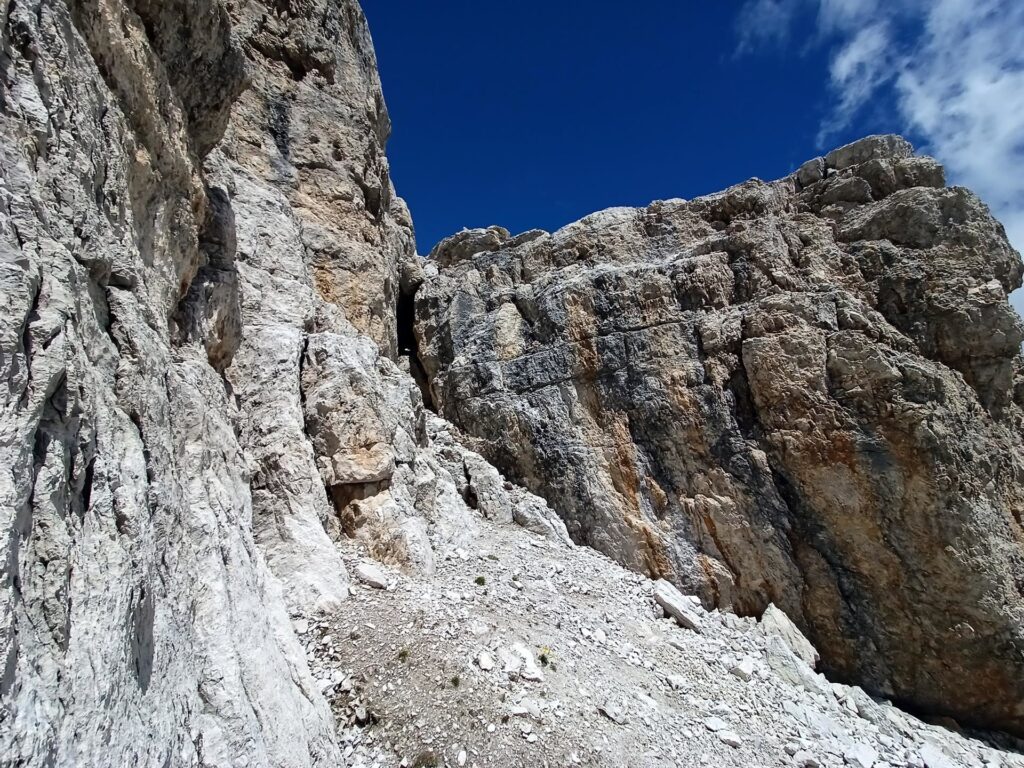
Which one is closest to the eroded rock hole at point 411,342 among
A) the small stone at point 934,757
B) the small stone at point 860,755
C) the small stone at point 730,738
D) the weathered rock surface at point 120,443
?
the weathered rock surface at point 120,443

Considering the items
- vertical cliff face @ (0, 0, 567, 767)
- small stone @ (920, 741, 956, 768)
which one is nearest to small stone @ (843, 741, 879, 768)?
small stone @ (920, 741, 956, 768)

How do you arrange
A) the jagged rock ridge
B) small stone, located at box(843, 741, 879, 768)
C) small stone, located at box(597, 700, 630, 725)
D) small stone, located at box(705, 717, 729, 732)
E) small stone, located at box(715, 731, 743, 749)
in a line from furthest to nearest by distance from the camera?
small stone, located at box(843, 741, 879, 768) < small stone, located at box(705, 717, 729, 732) < small stone, located at box(715, 731, 743, 749) < small stone, located at box(597, 700, 630, 725) < the jagged rock ridge

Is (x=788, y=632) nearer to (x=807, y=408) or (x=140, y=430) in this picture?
(x=807, y=408)

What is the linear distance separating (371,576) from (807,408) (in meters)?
16.8

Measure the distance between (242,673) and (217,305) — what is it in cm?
750

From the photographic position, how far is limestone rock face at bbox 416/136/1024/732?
1716cm

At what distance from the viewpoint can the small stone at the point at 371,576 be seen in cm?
1073

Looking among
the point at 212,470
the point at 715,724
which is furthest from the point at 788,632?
the point at 212,470

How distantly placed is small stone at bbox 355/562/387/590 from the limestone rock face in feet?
37.4

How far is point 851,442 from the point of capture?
60.3 feet

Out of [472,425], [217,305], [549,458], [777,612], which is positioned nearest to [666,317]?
[549,458]

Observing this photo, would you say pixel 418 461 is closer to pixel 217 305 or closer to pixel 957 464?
pixel 217 305

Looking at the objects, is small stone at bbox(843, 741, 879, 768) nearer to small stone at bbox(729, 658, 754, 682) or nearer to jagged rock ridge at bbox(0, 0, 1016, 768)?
jagged rock ridge at bbox(0, 0, 1016, 768)

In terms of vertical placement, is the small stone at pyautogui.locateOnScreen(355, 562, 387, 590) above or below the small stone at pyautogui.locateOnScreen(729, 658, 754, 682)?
above
